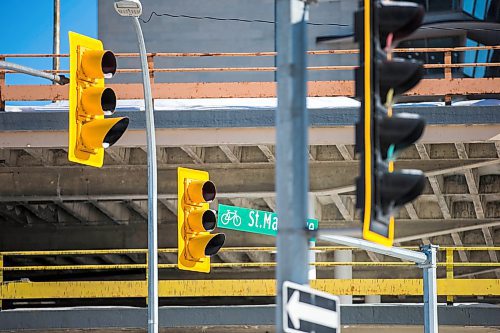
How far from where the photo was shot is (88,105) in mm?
10609

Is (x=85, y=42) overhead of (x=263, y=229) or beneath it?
overhead

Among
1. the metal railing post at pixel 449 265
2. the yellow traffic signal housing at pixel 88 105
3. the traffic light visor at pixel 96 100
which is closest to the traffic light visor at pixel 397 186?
the yellow traffic signal housing at pixel 88 105

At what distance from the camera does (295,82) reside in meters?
6.64

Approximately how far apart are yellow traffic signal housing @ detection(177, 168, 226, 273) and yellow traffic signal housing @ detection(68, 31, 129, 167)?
3276 millimetres

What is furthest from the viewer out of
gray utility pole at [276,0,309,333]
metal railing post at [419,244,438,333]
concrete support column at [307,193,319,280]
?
concrete support column at [307,193,319,280]

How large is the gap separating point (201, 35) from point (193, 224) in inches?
1049

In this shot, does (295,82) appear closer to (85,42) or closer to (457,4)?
(85,42)

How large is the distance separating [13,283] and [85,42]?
10691 millimetres

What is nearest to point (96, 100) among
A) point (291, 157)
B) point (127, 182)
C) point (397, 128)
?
point (291, 157)

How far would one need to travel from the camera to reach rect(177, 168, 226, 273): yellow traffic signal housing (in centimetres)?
1404

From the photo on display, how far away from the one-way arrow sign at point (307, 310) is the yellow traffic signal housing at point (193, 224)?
7094 mm

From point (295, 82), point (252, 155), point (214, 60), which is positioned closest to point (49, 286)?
point (252, 155)

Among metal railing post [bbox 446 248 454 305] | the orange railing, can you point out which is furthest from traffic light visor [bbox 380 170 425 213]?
the orange railing

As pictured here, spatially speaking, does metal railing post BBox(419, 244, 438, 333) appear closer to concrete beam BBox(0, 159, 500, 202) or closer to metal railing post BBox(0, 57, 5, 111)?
concrete beam BBox(0, 159, 500, 202)
